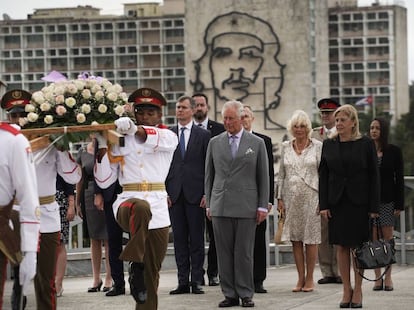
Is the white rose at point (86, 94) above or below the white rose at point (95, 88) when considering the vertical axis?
below

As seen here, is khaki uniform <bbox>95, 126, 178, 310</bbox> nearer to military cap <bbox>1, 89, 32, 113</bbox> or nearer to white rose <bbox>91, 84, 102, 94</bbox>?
white rose <bbox>91, 84, 102, 94</bbox>

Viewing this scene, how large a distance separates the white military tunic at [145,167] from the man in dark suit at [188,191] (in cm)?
332

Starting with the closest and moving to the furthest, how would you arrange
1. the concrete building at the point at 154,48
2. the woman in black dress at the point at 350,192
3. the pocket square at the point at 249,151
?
the woman in black dress at the point at 350,192
the pocket square at the point at 249,151
the concrete building at the point at 154,48

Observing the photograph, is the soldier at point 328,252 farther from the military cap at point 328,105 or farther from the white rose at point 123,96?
the white rose at point 123,96

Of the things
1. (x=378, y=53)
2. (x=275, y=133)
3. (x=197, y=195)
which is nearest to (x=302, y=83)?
(x=275, y=133)

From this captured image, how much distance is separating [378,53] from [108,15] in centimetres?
3050

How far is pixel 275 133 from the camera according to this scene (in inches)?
4048

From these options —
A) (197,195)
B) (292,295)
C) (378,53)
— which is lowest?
(292,295)

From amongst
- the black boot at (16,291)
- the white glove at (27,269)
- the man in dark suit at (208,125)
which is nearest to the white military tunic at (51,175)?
the black boot at (16,291)

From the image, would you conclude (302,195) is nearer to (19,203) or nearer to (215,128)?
(215,128)

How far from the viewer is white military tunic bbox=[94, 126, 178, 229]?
34.5 ft

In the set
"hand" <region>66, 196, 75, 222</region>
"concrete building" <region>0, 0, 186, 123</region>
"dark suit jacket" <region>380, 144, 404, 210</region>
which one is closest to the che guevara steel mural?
"concrete building" <region>0, 0, 186, 123</region>

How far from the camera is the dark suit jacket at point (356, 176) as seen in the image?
1227 cm

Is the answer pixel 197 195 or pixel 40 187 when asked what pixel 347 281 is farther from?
pixel 40 187
